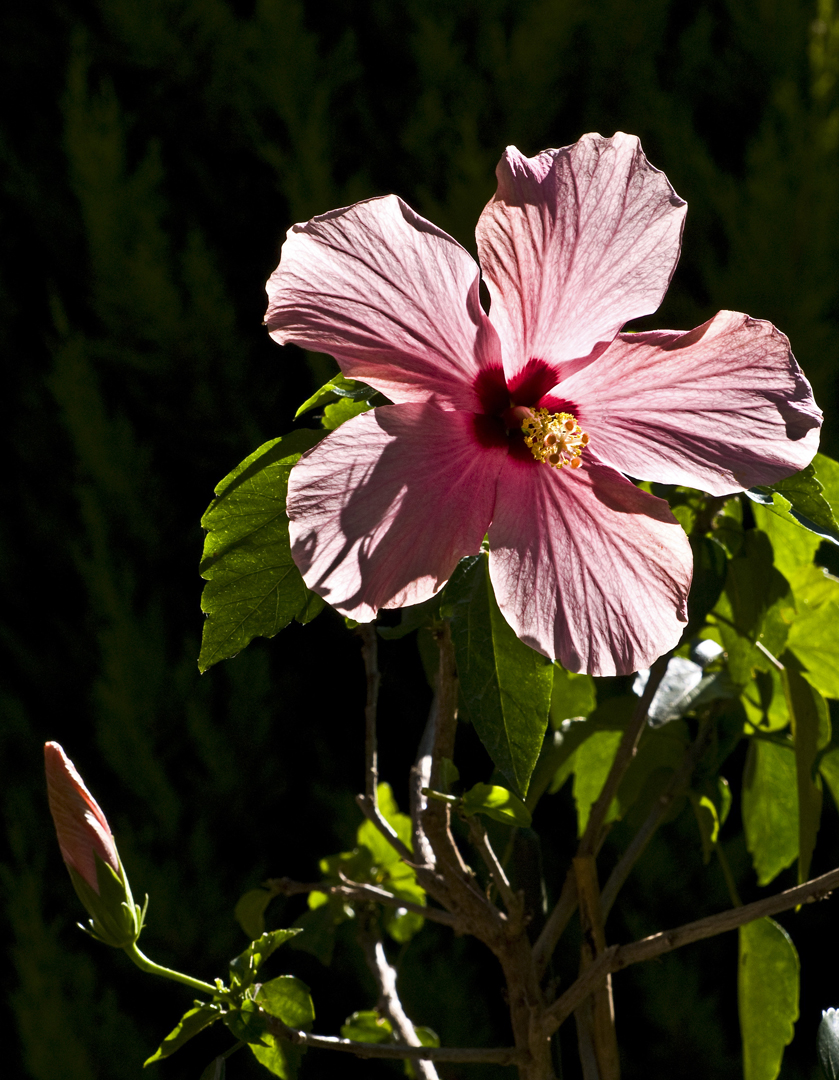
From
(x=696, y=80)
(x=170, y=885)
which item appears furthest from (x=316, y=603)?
(x=696, y=80)

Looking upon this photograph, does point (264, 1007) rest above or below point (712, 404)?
below

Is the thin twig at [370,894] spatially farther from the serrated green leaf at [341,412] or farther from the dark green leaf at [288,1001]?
the serrated green leaf at [341,412]

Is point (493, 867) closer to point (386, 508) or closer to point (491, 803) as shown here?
point (491, 803)

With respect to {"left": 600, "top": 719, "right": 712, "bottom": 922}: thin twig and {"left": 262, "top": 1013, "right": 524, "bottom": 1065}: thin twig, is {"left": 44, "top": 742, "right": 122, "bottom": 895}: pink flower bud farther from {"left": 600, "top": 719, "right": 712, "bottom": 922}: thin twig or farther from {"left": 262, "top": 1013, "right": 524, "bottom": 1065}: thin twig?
{"left": 600, "top": 719, "right": 712, "bottom": 922}: thin twig

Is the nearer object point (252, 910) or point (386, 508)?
point (386, 508)

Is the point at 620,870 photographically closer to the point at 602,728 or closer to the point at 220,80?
the point at 602,728

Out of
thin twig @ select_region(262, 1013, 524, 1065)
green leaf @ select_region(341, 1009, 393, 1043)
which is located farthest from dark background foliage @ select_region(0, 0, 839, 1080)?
thin twig @ select_region(262, 1013, 524, 1065)

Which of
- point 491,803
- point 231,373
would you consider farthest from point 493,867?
point 231,373
